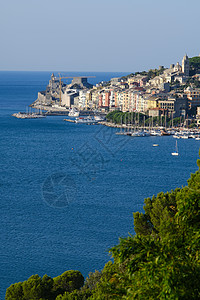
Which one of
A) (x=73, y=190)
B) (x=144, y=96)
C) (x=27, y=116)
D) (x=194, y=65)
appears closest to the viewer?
(x=73, y=190)

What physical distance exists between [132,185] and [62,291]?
9.43 metres

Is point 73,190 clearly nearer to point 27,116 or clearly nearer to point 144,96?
point 144,96

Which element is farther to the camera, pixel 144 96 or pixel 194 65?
pixel 194 65

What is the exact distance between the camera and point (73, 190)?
14625 millimetres

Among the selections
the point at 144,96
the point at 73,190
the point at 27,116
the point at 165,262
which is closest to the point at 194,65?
the point at 144,96

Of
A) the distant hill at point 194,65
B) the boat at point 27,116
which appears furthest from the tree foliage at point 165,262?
the distant hill at point 194,65

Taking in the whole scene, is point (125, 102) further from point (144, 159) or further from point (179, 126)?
point (144, 159)

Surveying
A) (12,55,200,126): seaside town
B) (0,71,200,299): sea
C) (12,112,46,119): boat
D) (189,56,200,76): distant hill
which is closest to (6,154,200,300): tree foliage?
(0,71,200,299): sea

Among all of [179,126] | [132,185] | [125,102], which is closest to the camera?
[132,185]

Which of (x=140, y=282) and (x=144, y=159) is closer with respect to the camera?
(x=140, y=282)

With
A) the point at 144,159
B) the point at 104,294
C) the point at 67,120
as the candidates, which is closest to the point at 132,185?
the point at 144,159

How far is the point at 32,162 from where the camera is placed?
1923 cm

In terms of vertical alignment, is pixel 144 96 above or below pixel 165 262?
below

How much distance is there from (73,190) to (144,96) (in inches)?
900
